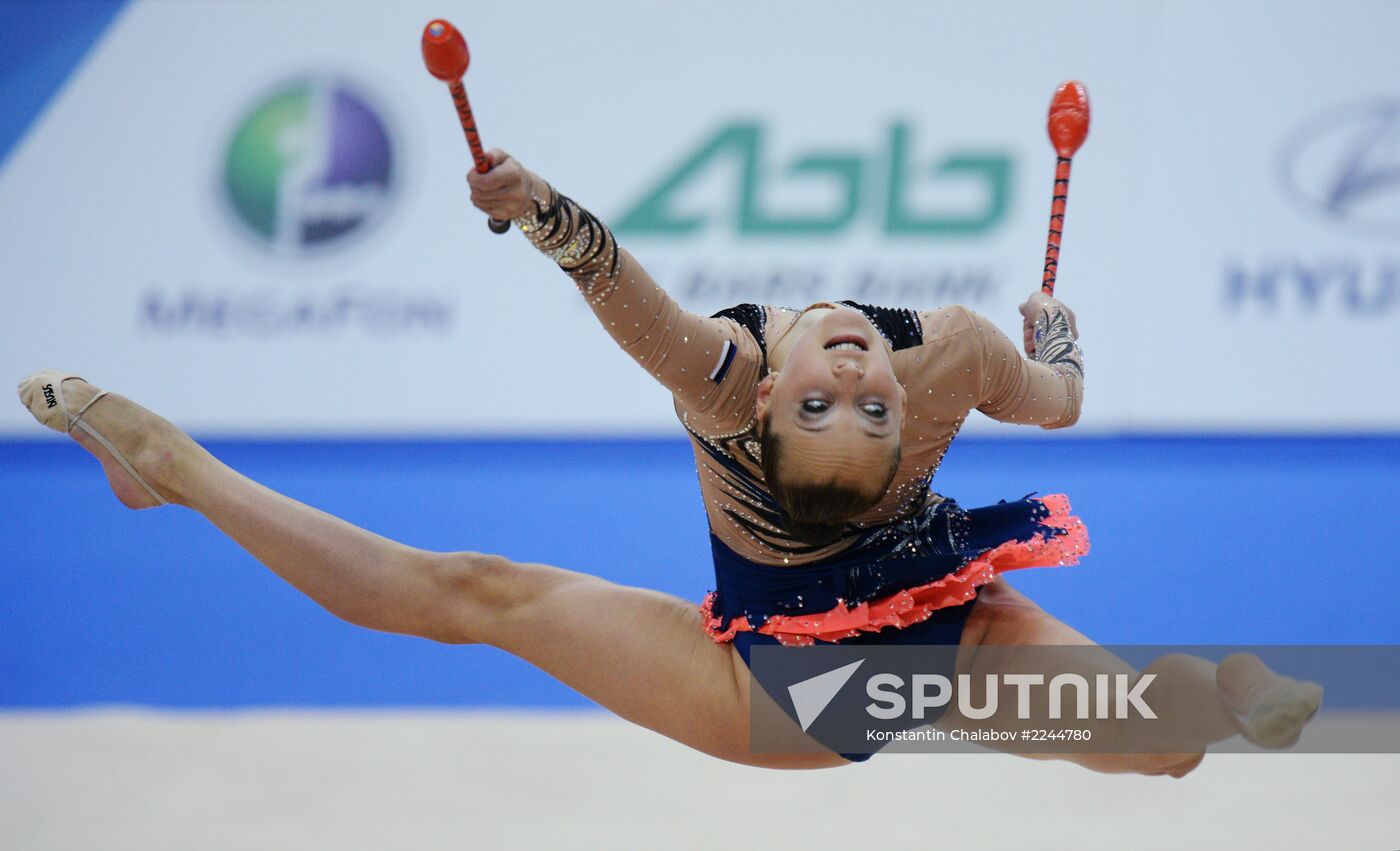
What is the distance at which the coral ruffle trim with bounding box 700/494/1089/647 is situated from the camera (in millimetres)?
2336

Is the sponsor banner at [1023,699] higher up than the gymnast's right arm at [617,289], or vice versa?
the gymnast's right arm at [617,289]

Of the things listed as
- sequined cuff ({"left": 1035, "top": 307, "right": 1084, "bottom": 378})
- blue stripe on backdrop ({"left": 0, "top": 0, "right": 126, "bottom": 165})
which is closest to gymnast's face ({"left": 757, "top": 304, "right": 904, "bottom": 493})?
sequined cuff ({"left": 1035, "top": 307, "right": 1084, "bottom": 378})

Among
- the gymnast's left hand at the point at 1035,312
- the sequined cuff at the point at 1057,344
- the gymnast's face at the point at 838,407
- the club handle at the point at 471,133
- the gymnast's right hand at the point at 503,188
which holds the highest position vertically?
the gymnast's left hand at the point at 1035,312

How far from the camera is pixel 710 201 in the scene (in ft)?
16.3

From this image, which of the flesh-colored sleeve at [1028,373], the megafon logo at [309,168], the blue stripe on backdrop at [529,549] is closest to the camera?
the flesh-colored sleeve at [1028,373]

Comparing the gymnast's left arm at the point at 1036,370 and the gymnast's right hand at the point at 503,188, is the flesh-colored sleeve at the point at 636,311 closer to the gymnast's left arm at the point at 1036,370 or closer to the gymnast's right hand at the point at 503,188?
the gymnast's right hand at the point at 503,188

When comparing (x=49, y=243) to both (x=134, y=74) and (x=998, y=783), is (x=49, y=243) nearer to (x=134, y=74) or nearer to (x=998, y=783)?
(x=134, y=74)

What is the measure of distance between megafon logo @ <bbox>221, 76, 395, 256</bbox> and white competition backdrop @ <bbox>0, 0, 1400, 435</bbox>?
20 millimetres

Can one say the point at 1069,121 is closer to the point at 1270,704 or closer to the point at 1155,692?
the point at 1155,692

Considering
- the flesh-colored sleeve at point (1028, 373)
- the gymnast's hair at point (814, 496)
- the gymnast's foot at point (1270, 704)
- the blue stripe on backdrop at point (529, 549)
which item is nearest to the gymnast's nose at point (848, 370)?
the gymnast's hair at point (814, 496)

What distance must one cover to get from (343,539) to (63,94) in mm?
3544

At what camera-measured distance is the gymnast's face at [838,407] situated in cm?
212

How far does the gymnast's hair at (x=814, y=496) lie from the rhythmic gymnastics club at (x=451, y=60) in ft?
1.75

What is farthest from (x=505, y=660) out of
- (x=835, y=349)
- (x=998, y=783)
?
(x=835, y=349)
